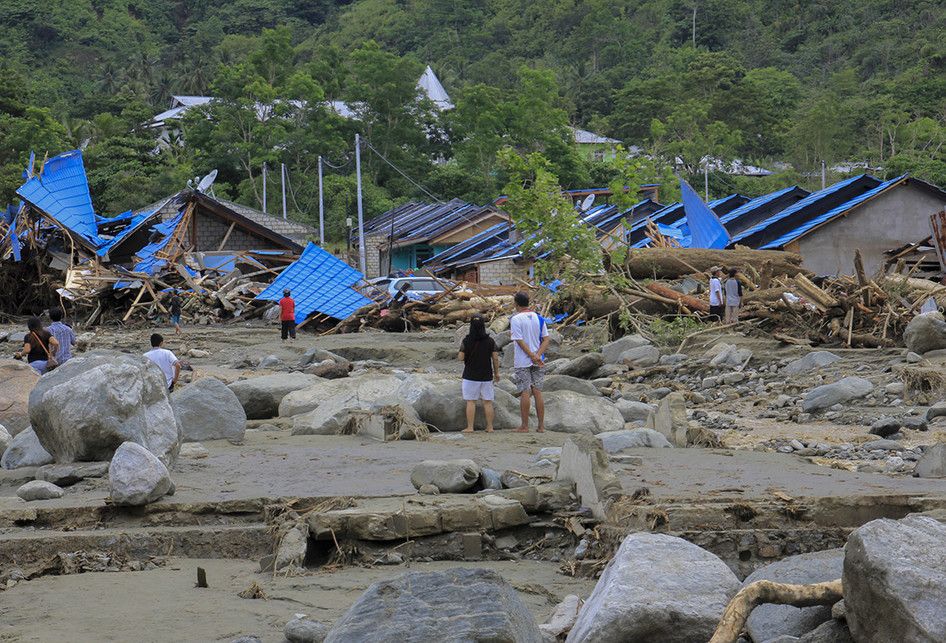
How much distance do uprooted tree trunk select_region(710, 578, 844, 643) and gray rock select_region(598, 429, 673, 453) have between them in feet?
16.4

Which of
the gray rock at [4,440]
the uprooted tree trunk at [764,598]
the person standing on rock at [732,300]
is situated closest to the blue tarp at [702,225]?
the person standing on rock at [732,300]

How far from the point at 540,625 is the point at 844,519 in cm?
253

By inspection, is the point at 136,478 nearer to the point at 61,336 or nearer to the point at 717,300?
the point at 61,336

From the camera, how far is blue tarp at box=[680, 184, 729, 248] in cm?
2853

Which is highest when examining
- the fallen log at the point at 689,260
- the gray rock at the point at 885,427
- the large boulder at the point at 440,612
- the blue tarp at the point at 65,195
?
the blue tarp at the point at 65,195

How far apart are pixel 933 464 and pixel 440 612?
5211mm

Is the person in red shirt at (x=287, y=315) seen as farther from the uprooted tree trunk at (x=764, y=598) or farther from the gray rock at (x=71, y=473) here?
the uprooted tree trunk at (x=764, y=598)

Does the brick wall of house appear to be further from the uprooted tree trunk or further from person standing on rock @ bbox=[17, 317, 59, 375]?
the uprooted tree trunk

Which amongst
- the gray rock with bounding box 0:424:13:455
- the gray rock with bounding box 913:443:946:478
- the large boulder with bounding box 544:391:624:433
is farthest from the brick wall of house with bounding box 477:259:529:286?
the gray rock with bounding box 913:443:946:478

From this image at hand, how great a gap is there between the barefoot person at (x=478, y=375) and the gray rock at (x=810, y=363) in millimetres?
6309

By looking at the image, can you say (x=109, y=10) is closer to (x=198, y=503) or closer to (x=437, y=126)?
(x=437, y=126)

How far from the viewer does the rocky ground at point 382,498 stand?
19.9 ft

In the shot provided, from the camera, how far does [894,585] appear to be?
165 inches

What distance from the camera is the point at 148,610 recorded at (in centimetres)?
616
